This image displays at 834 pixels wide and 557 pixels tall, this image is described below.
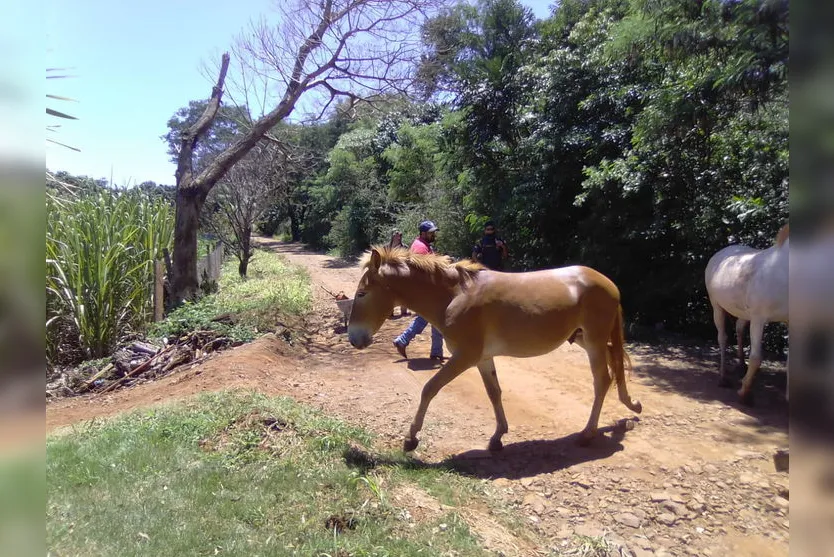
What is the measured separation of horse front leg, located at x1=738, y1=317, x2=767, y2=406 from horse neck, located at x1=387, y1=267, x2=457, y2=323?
11.0 feet

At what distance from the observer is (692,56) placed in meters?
6.63

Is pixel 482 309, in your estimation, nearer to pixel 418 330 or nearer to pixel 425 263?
pixel 425 263

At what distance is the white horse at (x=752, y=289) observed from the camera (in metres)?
5.26

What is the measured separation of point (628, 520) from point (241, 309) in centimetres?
793

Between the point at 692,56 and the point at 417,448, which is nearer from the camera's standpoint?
the point at 417,448

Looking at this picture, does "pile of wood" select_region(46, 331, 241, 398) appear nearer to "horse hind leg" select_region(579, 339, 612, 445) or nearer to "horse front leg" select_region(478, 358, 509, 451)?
"horse front leg" select_region(478, 358, 509, 451)

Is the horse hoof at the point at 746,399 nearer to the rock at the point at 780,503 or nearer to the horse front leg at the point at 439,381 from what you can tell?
the rock at the point at 780,503

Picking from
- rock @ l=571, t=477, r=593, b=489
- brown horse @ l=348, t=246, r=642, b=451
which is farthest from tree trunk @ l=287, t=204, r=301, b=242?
rock @ l=571, t=477, r=593, b=489

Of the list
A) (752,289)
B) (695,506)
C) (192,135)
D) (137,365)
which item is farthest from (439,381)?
(192,135)

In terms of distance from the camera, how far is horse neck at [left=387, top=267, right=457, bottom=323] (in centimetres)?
467

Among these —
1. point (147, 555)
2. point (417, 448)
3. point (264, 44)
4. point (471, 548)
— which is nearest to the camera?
point (147, 555)

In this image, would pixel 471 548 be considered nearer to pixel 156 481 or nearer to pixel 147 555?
pixel 147 555

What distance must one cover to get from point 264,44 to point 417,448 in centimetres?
1038
